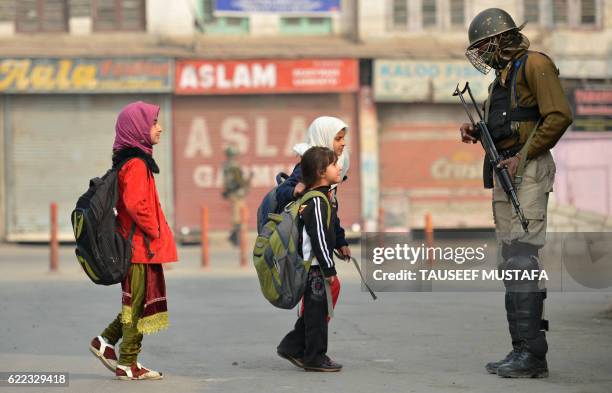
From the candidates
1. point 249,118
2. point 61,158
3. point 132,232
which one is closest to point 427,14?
point 249,118

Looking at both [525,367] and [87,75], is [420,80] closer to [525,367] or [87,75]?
[87,75]

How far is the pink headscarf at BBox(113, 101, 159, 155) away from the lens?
25.9 feet

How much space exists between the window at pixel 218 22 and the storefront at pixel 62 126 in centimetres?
132

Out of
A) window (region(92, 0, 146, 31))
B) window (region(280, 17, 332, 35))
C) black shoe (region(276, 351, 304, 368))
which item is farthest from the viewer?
window (region(280, 17, 332, 35))

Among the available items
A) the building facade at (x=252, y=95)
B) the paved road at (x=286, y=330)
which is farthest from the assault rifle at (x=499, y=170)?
the building facade at (x=252, y=95)

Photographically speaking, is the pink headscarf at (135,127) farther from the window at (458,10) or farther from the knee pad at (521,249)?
the window at (458,10)

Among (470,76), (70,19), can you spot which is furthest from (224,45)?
(470,76)

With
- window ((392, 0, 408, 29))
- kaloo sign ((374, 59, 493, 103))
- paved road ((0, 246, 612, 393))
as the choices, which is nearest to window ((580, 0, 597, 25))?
kaloo sign ((374, 59, 493, 103))

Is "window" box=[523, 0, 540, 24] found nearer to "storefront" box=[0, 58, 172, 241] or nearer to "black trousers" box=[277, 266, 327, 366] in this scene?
"storefront" box=[0, 58, 172, 241]

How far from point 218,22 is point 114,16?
2104 mm

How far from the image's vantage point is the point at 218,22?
28516 mm

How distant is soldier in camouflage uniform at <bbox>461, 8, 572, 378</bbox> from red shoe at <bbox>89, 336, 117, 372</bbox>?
211 centimetres

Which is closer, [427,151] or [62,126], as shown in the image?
[62,126]

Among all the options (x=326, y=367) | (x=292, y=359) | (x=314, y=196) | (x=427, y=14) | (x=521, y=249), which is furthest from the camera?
(x=427, y=14)
